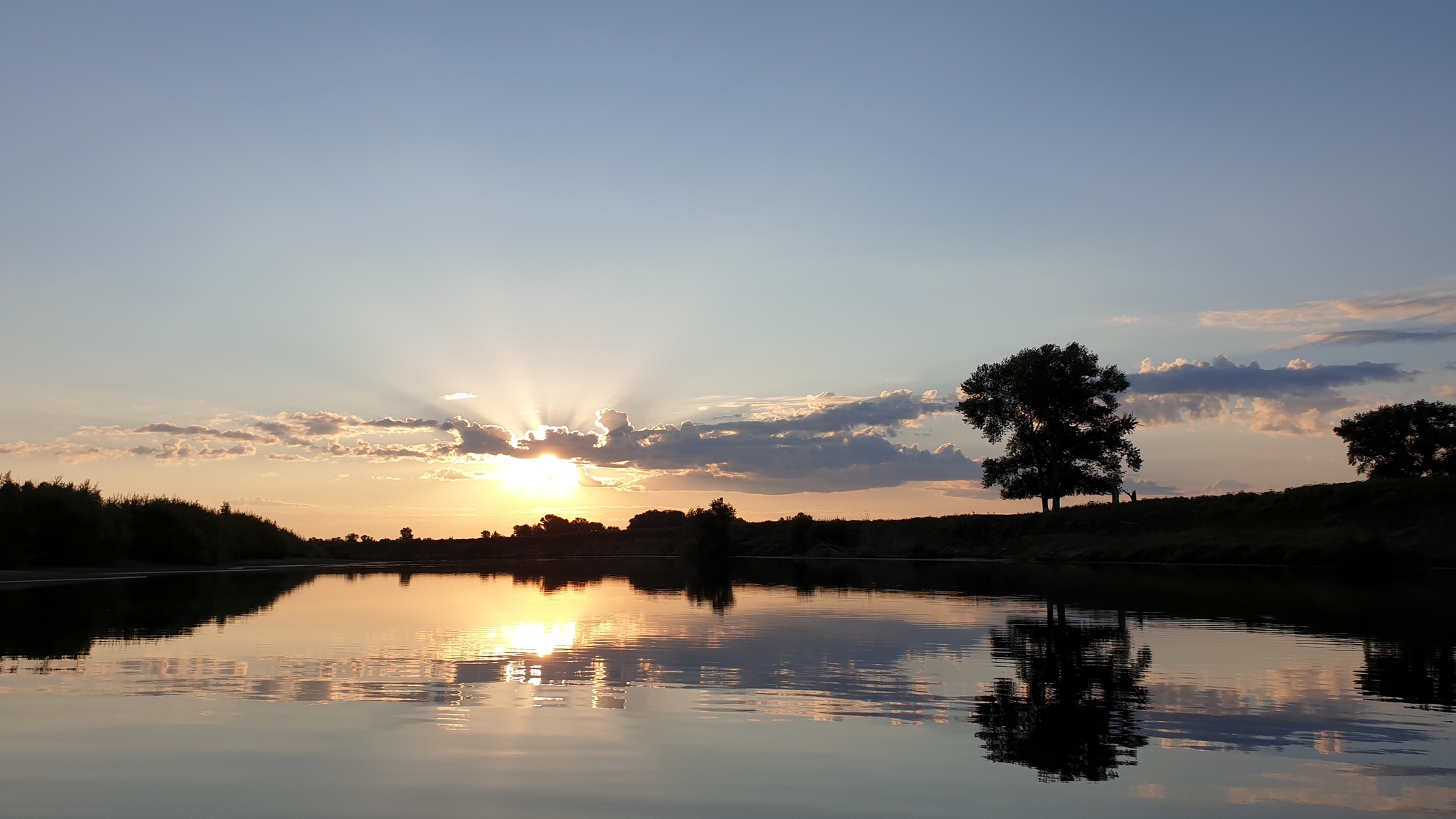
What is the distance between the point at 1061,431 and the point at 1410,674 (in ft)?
241

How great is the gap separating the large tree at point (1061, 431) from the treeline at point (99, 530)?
65767 millimetres

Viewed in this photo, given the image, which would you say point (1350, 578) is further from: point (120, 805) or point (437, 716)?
point (120, 805)

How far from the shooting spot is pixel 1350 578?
147 feet

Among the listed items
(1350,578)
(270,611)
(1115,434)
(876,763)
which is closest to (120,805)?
(876,763)

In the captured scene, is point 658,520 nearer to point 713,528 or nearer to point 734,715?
point 713,528

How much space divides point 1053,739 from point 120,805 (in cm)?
914

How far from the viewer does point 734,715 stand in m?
12.6

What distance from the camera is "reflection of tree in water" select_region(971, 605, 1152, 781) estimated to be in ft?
33.5

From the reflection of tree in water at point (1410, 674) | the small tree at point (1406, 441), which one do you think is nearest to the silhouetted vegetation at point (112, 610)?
the reflection of tree in water at point (1410, 674)

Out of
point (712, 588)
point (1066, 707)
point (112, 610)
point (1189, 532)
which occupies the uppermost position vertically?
point (1189, 532)

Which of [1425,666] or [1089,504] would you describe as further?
[1089,504]

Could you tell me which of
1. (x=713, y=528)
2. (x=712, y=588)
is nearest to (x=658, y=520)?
(x=713, y=528)

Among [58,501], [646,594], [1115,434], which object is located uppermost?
[1115,434]

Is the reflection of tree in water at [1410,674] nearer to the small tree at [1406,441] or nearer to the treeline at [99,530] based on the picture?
the treeline at [99,530]
